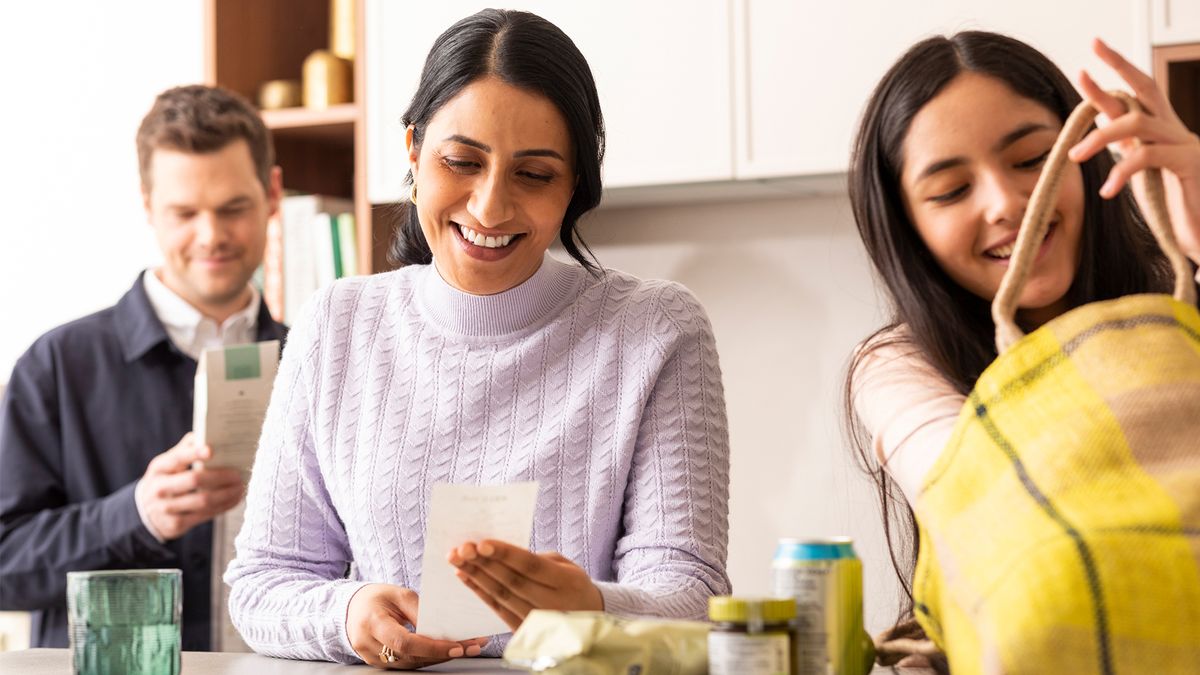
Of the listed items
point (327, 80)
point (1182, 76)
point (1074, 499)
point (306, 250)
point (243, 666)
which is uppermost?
point (327, 80)

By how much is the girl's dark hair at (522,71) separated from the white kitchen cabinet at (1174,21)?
1124 mm

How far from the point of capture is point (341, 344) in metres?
1.56

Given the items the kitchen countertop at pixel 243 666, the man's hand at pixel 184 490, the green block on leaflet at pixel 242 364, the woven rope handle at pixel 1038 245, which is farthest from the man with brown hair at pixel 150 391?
the woven rope handle at pixel 1038 245

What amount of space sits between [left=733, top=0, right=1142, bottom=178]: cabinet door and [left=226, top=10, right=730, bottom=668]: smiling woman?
94 centimetres

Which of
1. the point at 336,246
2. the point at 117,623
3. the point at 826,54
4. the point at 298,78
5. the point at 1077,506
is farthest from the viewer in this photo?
the point at 298,78

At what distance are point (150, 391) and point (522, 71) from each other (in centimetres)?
108

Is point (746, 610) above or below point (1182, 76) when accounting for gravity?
below

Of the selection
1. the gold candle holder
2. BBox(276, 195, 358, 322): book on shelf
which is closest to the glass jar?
BBox(276, 195, 358, 322): book on shelf

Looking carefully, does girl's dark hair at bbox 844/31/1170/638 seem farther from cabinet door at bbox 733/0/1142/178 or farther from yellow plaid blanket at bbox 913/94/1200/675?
cabinet door at bbox 733/0/1142/178

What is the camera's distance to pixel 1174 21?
2186 mm

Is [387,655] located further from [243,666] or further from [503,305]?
[503,305]

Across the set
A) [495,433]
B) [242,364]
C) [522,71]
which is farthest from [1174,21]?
[242,364]

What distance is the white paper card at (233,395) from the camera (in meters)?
1.85

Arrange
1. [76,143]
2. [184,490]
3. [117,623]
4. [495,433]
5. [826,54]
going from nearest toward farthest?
[117,623], [495,433], [184,490], [826,54], [76,143]
